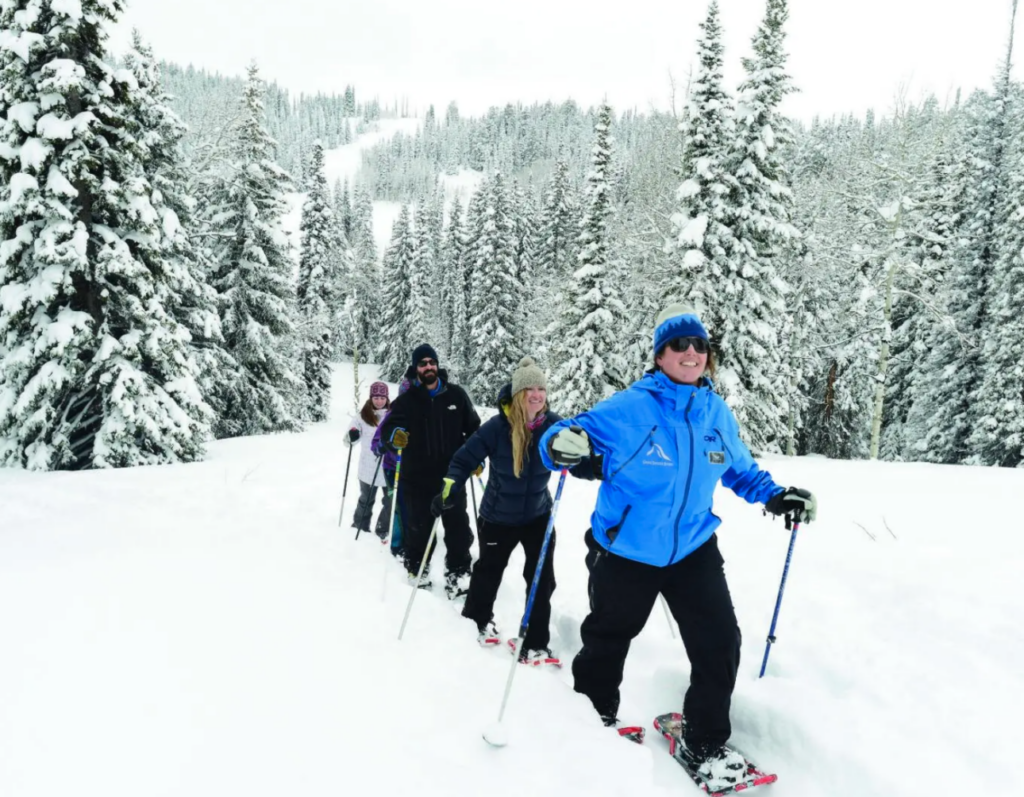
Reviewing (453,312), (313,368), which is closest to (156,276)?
(313,368)

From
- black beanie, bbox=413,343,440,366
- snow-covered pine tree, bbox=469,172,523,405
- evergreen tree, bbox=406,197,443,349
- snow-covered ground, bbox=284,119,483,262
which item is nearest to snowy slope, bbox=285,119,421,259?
snow-covered ground, bbox=284,119,483,262

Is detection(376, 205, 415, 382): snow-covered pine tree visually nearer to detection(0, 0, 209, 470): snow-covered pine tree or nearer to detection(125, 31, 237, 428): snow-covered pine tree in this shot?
detection(125, 31, 237, 428): snow-covered pine tree

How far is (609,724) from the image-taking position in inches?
147

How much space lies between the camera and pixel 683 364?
11.0 ft

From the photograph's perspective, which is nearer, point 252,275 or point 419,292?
point 252,275

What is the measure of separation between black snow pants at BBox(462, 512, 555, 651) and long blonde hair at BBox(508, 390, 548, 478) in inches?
21.3

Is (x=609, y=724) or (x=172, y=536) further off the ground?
(x=609, y=724)

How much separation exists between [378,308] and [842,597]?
63.8 m

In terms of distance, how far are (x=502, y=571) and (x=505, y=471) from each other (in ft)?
2.97

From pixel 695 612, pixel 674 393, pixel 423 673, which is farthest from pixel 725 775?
pixel 674 393

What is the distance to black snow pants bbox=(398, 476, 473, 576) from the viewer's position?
6109 mm

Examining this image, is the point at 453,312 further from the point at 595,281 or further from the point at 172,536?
the point at 172,536

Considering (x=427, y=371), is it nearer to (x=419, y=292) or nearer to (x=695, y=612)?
(x=695, y=612)

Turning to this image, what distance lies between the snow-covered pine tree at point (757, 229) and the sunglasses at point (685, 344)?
16.0 metres
